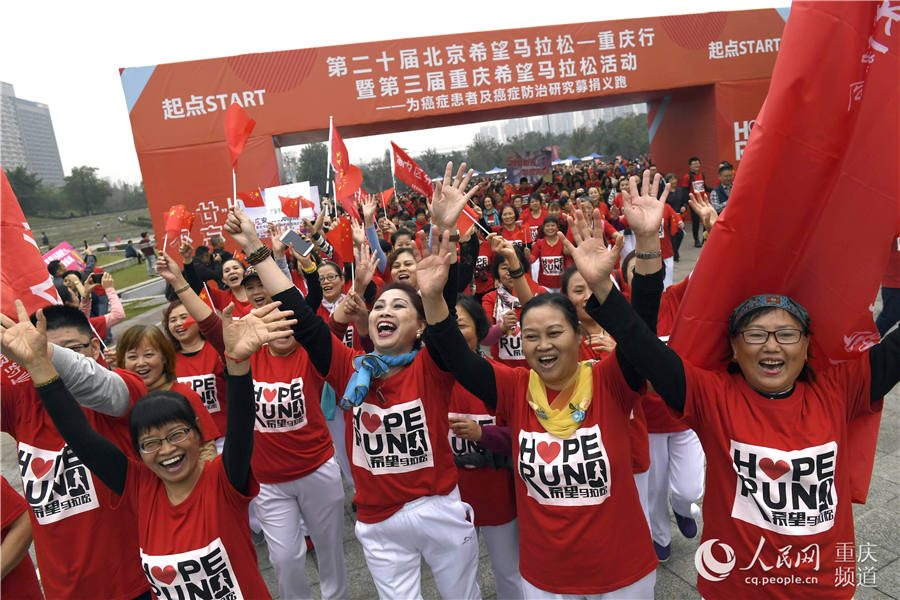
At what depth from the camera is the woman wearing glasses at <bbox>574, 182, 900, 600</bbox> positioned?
1.96 metres

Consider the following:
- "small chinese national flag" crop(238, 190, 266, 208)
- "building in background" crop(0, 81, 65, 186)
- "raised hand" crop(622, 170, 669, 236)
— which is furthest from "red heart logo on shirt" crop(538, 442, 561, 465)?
"building in background" crop(0, 81, 65, 186)

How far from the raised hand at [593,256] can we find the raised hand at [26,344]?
6.46ft

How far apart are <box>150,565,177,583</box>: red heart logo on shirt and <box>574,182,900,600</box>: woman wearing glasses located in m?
1.81

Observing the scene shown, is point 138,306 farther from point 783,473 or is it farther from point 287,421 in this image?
point 783,473

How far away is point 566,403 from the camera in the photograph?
2.30 metres

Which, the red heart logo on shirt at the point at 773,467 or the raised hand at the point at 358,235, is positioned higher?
the raised hand at the point at 358,235

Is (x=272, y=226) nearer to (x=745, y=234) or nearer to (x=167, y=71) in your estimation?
(x=745, y=234)

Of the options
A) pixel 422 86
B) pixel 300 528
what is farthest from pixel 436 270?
pixel 422 86

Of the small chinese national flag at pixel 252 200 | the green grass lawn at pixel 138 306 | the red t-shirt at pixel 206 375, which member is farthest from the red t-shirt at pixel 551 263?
the green grass lawn at pixel 138 306

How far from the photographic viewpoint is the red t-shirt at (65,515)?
7.95 ft

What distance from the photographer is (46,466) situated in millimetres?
2438

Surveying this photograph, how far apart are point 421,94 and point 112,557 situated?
12.6 metres

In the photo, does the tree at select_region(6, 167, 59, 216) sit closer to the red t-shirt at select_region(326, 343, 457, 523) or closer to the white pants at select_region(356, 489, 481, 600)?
the red t-shirt at select_region(326, 343, 457, 523)

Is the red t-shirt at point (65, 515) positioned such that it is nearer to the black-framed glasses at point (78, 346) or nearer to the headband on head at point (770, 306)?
the black-framed glasses at point (78, 346)
